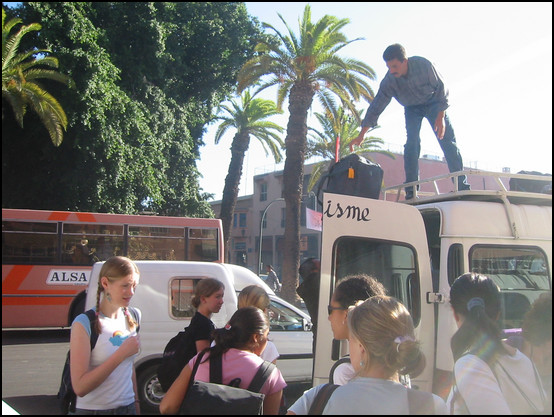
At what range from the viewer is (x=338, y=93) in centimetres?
2089

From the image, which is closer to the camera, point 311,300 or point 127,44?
point 311,300

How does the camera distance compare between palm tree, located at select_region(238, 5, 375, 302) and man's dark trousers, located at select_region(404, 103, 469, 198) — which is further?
palm tree, located at select_region(238, 5, 375, 302)

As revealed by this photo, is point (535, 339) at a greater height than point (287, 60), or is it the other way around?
point (287, 60)

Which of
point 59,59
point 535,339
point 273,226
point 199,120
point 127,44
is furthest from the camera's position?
point 273,226

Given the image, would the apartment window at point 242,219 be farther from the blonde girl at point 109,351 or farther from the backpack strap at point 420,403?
the backpack strap at point 420,403

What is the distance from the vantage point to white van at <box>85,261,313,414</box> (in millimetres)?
6734

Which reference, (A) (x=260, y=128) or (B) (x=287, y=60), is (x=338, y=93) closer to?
(B) (x=287, y=60)

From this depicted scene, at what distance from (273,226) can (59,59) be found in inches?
1305

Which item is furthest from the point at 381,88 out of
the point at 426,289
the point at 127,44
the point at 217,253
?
the point at 127,44

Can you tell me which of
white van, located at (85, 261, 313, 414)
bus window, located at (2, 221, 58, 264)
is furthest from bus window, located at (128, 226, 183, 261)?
white van, located at (85, 261, 313, 414)

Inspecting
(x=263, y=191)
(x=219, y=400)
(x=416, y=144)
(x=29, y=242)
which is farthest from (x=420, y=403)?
(x=263, y=191)

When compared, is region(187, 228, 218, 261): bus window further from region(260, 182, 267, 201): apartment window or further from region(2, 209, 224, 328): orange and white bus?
region(260, 182, 267, 201): apartment window

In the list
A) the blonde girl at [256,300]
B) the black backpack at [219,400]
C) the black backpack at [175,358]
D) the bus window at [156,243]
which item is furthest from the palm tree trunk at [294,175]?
the black backpack at [219,400]

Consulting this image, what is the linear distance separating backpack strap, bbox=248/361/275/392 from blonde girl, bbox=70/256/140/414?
66 cm
